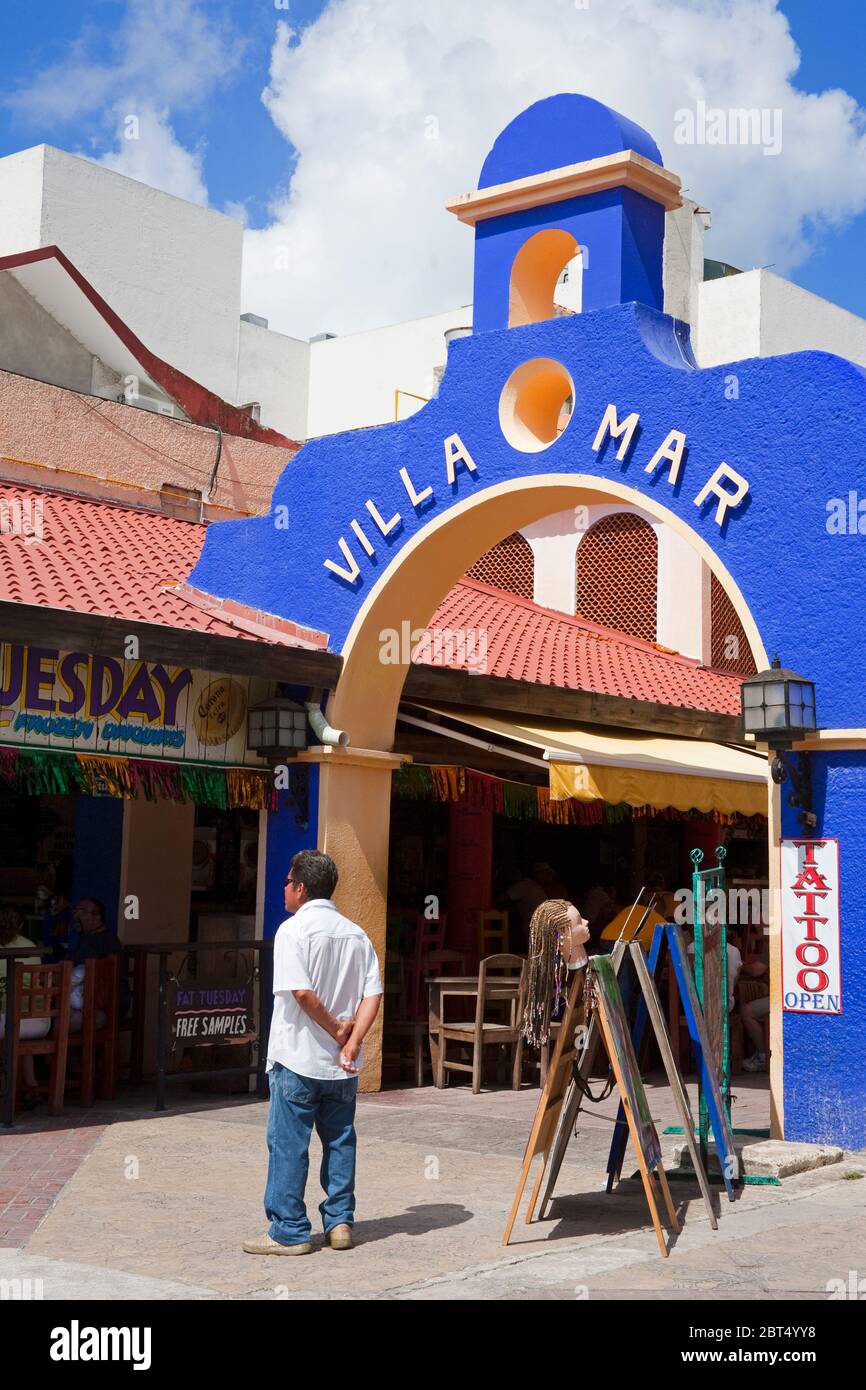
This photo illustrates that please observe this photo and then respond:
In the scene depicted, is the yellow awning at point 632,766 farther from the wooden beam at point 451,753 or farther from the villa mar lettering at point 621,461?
the villa mar lettering at point 621,461

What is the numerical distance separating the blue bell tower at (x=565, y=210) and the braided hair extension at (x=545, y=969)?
5090 mm

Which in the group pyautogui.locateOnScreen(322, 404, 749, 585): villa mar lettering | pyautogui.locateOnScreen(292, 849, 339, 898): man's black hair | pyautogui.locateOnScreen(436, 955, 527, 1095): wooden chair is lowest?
pyautogui.locateOnScreen(436, 955, 527, 1095): wooden chair

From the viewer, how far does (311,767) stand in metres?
11.7

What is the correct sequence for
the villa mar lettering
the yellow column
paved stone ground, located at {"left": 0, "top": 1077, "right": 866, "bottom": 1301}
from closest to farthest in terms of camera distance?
paved stone ground, located at {"left": 0, "top": 1077, "right": 866, "bottom": 1301}, the villa mar lettering, the yellow column

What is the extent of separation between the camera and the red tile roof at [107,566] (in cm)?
1099

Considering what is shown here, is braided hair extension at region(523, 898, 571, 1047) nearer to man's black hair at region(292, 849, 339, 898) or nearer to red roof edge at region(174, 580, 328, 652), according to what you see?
man's black hair at region(292, 849, 339, 898)

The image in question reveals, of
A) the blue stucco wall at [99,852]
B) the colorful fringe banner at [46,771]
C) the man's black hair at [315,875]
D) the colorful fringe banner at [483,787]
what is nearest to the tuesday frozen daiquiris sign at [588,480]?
the colorful fringe banner at [483,787]

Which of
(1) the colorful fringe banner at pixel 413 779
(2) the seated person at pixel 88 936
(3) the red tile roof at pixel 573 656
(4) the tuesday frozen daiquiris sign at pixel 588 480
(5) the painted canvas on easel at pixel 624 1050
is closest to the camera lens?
(5) the painted canvas on easel at pixel 624 1050

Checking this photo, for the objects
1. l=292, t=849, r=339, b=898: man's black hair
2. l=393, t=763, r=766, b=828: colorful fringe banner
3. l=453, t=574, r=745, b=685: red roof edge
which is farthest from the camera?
l=453, t=574, r=745, b=685: red roof edge

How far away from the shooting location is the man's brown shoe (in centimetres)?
629

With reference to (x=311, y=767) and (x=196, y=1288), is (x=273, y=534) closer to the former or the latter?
(x=311, y=767)

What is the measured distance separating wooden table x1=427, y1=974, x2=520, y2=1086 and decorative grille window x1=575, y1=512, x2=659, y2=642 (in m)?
8.57

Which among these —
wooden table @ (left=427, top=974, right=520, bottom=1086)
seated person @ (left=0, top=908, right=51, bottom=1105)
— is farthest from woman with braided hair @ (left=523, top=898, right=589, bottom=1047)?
wooden table @ (left=427, top=974, right=520, bottom=1086)
